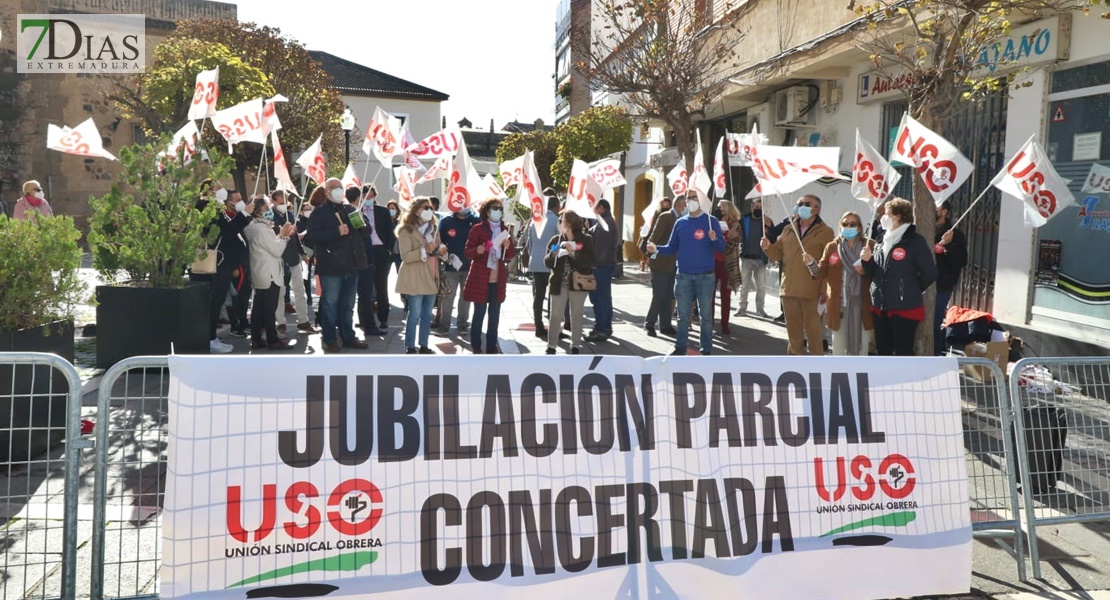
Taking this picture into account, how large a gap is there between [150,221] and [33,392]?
12.7 feet

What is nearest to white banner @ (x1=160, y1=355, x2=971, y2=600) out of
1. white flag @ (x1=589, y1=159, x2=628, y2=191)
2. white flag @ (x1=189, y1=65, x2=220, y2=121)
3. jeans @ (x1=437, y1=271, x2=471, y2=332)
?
jeans @ (x1=437, y1=271, x2=471, y2=332)

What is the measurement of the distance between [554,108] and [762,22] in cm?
3971

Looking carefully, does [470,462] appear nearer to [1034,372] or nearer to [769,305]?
[1034,372]

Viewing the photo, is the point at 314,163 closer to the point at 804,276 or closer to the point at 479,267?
the point at 479,267

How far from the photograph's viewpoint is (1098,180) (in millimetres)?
9516

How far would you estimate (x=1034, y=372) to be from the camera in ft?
18.1

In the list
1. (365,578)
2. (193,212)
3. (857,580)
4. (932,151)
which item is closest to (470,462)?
(365,578)

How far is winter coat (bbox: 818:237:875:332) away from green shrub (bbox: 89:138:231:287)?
5.81 meters

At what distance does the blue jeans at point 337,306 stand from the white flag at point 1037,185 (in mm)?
6576

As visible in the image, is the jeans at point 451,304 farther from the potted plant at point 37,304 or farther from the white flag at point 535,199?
the potted plant at point 37,304

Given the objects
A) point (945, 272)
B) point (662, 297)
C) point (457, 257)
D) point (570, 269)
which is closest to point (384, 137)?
point (457, 257)

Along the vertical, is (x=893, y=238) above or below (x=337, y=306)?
above

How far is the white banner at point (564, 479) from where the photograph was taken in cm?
334

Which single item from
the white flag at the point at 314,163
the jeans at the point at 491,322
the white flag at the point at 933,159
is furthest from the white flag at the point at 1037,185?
the white flag at the point at 314,163
